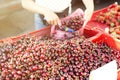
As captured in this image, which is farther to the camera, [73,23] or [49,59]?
[73,23]

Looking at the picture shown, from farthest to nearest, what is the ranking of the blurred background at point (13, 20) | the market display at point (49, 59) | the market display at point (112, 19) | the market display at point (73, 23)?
the blurred background at point (13, 20)
the market display at point (112, 19)
the market display at point (73, 23)
the market display at point (49, 59)

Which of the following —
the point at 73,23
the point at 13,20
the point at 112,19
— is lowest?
the point at 73,23

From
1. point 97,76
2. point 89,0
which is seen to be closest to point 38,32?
point 89,0

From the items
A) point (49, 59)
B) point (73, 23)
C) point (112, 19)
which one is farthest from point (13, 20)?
point (49, 59)

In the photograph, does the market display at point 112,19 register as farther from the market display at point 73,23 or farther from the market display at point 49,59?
the market display at point 49,59

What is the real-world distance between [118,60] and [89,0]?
1.73 ft

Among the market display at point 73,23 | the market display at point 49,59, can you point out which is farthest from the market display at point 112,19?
the market display at point 49,59

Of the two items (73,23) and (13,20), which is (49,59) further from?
(13,20)

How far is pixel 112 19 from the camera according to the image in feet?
7.64

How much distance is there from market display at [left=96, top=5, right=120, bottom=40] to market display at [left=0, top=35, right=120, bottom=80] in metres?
0.58

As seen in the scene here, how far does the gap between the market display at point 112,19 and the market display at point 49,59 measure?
0.58 metres

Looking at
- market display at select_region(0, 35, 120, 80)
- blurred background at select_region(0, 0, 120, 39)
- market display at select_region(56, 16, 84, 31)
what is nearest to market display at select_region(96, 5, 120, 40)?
market display at select_region(56, 16, 84, 31)

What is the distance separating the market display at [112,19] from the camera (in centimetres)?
215

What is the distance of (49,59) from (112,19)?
1142mm
